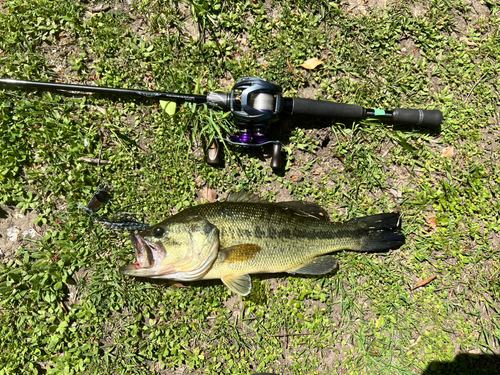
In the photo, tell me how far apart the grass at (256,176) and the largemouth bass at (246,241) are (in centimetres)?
31

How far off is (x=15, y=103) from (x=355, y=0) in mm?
4282

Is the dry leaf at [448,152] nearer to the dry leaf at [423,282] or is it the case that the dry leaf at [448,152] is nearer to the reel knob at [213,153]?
the dry leaf at [423,282]

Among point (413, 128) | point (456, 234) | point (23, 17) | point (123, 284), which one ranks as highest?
point (23, 17)

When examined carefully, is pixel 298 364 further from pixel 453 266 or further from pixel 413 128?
pixel 413 128

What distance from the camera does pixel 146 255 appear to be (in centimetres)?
280

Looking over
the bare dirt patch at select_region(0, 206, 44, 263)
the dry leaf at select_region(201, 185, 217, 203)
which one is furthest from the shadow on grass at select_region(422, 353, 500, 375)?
the bare dirt patch at select_region(0, 206, 44, 263)

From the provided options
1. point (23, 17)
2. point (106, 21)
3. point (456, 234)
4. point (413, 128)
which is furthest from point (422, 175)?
point (23, 17)

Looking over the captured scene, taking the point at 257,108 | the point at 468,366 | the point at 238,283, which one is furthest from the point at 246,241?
the point at 468,366

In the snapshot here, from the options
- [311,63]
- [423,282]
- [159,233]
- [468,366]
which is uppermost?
[311,63]

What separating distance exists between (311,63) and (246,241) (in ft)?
7.75

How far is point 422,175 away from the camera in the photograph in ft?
12.5

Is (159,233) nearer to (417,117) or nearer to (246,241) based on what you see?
(246,241)

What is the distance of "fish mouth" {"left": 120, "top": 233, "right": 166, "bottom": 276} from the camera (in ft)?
9.11

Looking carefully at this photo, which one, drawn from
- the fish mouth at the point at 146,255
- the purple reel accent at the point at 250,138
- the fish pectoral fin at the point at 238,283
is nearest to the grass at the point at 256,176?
the purple reel accent at the point at 250,138
